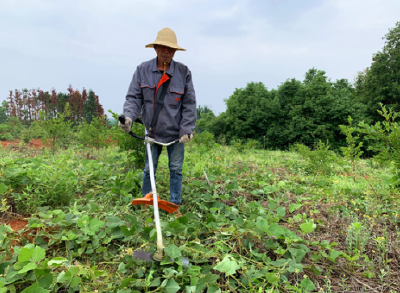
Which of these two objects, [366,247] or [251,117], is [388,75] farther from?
[366,247]

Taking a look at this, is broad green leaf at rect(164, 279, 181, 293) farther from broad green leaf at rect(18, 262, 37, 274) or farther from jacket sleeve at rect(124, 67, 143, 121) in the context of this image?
jacket sleeve at rect(124, 67, 143, 121)

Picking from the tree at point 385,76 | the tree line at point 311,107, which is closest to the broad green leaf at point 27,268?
the tree line at point 311,107

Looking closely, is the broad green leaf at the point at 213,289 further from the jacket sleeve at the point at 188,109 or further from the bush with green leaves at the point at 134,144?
the bush with green leaves at the point at 134,144

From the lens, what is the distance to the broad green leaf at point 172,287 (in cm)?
160

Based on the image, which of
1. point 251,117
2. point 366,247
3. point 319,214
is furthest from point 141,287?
point 251,117

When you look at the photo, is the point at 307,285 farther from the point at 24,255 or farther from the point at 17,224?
the point at 17,224

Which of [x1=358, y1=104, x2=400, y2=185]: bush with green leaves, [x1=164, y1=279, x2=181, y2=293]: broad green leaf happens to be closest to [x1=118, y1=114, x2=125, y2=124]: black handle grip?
[x1=164, y1=279, x2=181, y2=293]: broad green leaf

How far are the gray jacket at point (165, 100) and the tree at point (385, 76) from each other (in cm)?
2267

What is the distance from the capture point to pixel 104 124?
7629 millimetres

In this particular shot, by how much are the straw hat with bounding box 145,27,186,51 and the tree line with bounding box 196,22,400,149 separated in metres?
15.4

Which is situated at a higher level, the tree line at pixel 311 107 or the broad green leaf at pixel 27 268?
the tree line at pixel 311 107

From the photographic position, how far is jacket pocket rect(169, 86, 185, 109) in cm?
285

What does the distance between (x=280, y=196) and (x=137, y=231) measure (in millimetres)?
2339

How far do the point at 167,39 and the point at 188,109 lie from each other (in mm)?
799
